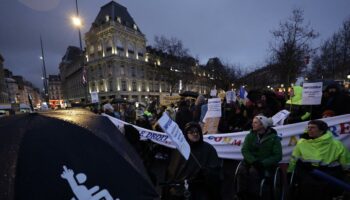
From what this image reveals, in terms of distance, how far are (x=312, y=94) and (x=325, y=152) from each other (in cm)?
260

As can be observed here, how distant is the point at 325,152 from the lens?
12.0 feet

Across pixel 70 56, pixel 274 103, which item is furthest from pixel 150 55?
pixel 274 103

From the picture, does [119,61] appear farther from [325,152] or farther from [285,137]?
[325,152]

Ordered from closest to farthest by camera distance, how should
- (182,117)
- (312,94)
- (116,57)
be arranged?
(312,94)
(182,117)
(116,57)

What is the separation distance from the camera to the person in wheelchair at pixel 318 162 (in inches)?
138

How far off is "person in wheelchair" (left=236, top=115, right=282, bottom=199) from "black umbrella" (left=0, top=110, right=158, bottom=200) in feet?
8.74

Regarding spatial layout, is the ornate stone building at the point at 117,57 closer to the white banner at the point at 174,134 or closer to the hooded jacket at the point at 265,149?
the hooded jacket at the point at 265,149

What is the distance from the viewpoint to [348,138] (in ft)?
15.4

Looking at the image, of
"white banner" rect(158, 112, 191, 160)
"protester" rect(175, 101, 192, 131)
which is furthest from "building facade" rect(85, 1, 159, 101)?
"white banner" rect(158, 112, 191, 160)

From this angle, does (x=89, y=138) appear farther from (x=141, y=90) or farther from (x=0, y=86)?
(x=0, y=86)

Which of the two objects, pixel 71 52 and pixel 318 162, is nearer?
pixel 318 162

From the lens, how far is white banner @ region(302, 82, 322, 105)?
5.72 metres

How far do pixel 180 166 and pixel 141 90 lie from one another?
56.5m

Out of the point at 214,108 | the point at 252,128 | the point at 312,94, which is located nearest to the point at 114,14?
the point at 214,108
